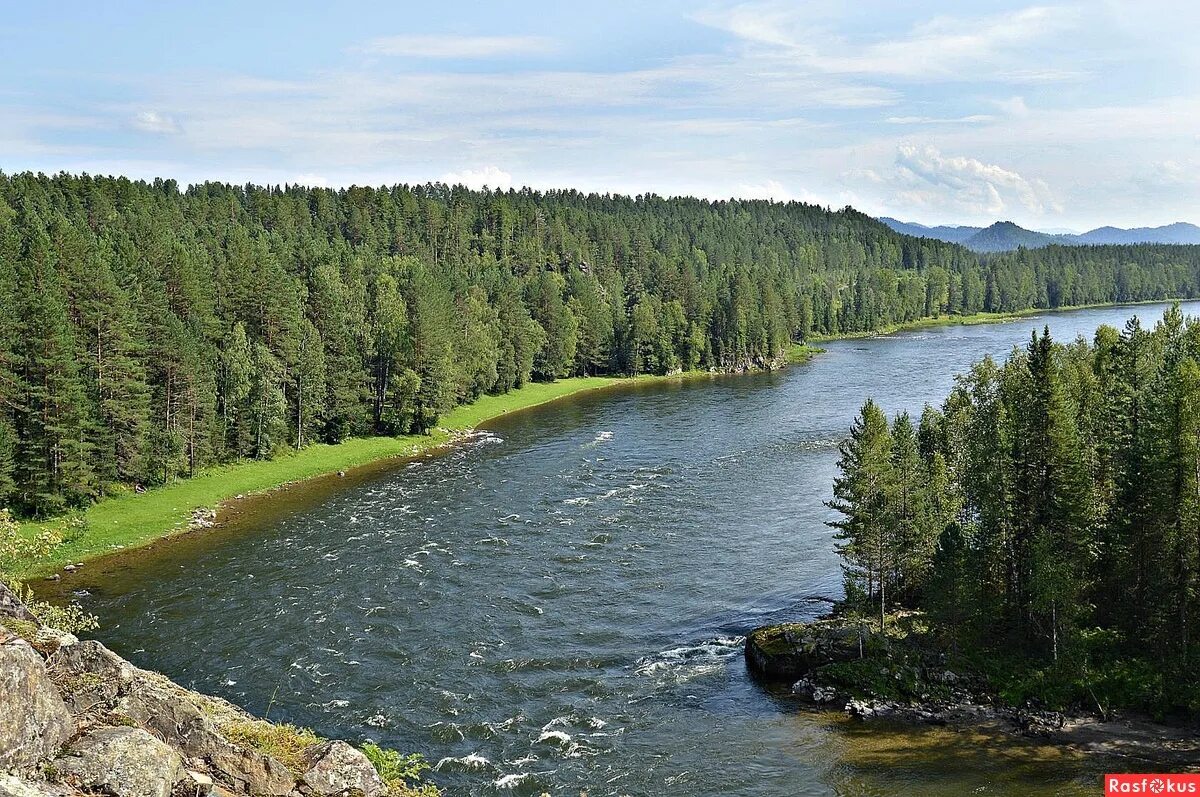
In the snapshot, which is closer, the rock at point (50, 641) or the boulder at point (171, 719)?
the boulder at point (171, 719)

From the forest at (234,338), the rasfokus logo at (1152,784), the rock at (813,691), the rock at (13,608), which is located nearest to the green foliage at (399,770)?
the rock at (13,608)

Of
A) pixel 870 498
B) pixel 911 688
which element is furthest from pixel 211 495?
pixel 911 688

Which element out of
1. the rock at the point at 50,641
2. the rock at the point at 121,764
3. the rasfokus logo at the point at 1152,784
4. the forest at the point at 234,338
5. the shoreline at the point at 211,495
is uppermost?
the forest at the point at 234,338

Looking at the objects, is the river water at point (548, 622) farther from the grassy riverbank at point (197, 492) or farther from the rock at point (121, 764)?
the rock at point (121, 764)

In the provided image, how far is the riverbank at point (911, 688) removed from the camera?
131 ft

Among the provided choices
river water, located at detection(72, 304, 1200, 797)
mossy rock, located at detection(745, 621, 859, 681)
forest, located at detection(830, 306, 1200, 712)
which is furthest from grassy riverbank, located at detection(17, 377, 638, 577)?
forest, located at detection(830, 306, 1200, 712)

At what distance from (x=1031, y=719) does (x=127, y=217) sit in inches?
5894

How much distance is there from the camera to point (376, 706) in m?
42.9

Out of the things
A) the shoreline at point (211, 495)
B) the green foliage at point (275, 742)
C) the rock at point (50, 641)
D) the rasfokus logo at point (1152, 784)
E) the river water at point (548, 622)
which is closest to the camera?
the rock at point (50, 641)

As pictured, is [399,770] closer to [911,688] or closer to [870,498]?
[911,688]

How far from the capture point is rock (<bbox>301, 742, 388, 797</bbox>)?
2619 centimetres

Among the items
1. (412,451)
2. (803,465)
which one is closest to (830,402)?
(803,465)

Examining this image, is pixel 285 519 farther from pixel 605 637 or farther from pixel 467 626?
pixel 605 637

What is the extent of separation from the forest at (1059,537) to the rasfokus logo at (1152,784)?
565 centimetres
